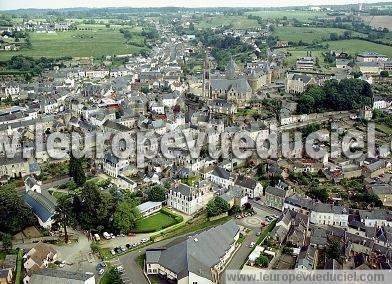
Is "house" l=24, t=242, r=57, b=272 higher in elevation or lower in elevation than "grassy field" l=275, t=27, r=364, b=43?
lower

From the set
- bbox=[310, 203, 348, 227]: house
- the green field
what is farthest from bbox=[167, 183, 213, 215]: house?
bbox=[310, 203, 348, 227]: house

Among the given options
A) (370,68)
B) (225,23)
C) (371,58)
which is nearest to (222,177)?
(370,68)

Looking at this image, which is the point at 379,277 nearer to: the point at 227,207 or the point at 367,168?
the point at 227,207

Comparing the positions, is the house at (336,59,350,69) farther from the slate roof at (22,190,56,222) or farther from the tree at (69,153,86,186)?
the slate roof at (22,190,56,222)

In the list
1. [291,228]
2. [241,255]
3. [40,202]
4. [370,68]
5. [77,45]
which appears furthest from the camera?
[77,45]

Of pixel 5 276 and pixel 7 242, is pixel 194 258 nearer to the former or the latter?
pixel 5 276

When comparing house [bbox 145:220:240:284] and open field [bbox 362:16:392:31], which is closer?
house [bbox 145:220:240:284]
